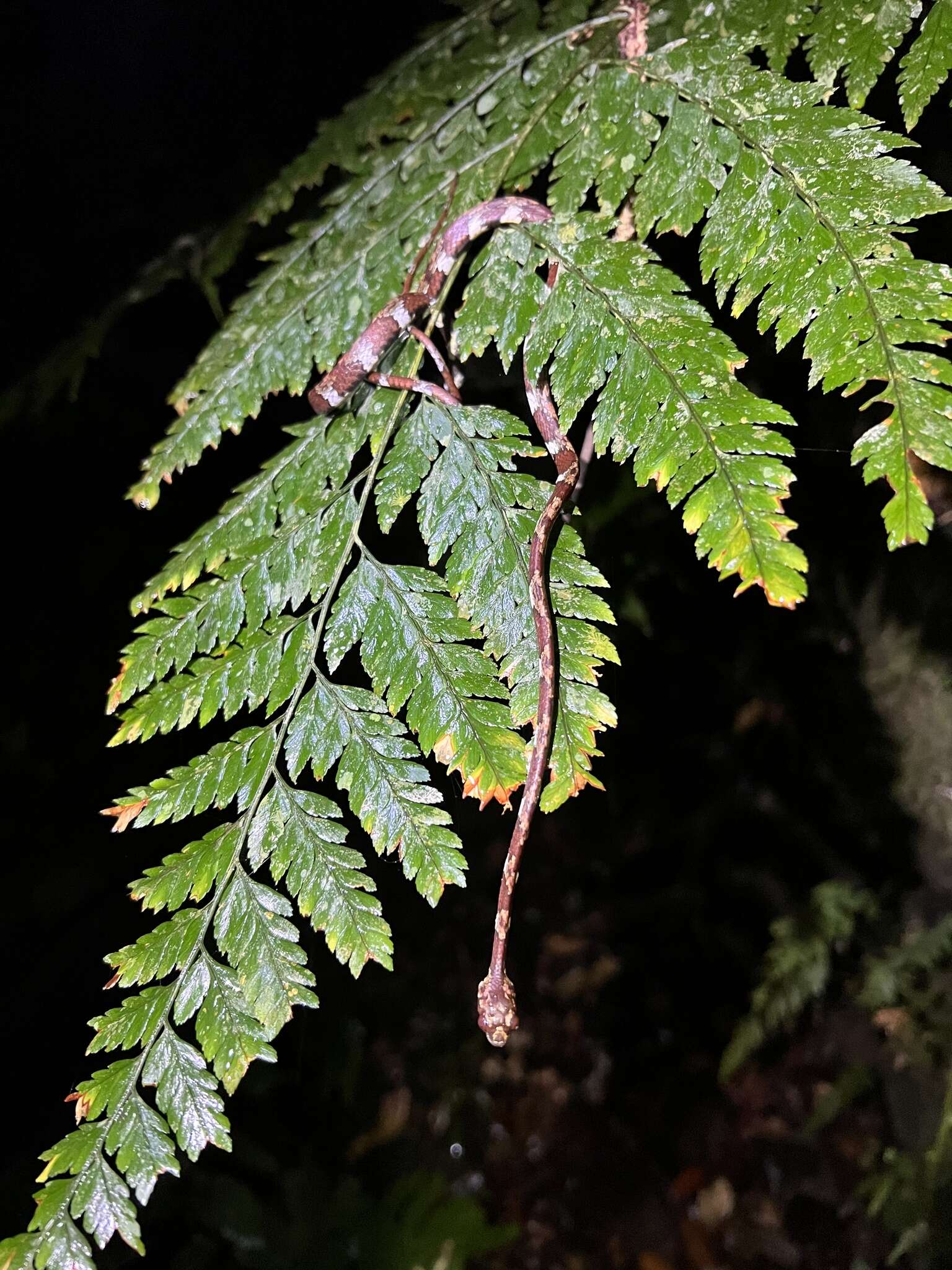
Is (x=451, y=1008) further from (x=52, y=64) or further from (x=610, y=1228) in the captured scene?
(x=52, y=64)

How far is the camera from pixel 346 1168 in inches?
137

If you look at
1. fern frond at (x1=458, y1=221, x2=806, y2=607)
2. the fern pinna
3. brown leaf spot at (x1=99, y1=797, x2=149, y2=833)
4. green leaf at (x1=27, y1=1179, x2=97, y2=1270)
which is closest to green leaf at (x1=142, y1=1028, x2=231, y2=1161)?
the fern pinna

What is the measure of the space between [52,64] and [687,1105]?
193 inches

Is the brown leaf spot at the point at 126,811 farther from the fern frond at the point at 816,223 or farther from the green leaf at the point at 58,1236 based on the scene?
the fern frond at the point at 816,223

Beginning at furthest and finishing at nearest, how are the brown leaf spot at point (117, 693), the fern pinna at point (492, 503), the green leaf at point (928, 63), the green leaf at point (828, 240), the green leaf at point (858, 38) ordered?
1. the brown leaf spot at point (117, 693)
2. the green leaf at point (858, 38)
3. the green leaf at point (928, 63)
4. the fern pinna at point (492, 503)
5. the green leaf at point (828, 240)

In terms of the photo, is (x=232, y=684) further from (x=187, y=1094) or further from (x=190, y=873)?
(x=187, y=1094)

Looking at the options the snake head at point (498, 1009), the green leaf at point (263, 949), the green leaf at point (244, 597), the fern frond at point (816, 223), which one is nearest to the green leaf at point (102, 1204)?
the green leaf at point (263, 949)

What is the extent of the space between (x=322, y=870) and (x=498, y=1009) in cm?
31

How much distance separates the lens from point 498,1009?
1.08 m

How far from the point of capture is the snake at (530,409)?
1078mm

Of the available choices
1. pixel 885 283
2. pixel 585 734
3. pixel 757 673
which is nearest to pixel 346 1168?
pixel 757 673

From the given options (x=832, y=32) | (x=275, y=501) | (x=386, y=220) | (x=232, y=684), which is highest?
(x=386, y=220)

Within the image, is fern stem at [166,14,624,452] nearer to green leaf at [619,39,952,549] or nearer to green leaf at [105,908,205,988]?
green leaf at [619,39,952,549]

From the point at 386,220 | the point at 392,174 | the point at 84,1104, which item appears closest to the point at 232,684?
the point at 84,1104
